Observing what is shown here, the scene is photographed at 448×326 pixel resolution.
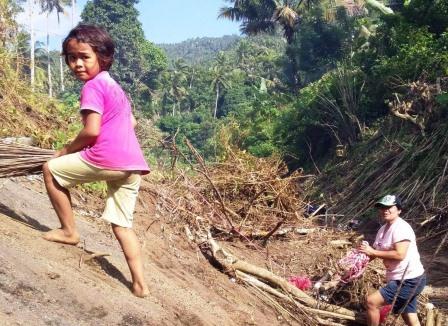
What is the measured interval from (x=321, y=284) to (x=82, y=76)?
3.47m

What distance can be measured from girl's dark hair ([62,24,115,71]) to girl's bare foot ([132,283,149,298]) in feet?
4.37

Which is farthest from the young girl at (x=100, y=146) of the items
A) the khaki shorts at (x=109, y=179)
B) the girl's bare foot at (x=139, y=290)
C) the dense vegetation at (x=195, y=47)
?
the dense vegetation at (x=195, y=47)

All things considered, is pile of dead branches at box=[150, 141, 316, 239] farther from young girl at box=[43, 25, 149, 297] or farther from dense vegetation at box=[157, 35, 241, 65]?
dense vegetation at box=[157, 35, 241, 65]

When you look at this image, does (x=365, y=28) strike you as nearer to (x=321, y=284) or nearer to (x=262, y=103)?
(x=262, y=103)

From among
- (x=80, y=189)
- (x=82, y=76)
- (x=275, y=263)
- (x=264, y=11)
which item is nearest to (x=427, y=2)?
(x=275, y=263)

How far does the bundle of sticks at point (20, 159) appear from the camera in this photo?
11.3 feet

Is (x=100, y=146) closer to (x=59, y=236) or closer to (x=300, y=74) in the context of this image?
(x=59, y=236)

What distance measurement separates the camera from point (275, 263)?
265 inches

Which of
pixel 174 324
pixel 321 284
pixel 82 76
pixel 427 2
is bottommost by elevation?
pixel 321 284

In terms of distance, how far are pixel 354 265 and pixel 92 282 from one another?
2970 mm

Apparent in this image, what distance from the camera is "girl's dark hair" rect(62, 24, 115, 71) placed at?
2980mm

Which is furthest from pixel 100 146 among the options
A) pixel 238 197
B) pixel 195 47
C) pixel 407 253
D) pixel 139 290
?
pixel 195 47

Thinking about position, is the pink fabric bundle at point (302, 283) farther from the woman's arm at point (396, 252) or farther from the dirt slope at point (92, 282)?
the woman's arm at point (396, 252)

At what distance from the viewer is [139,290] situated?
10.8ft
